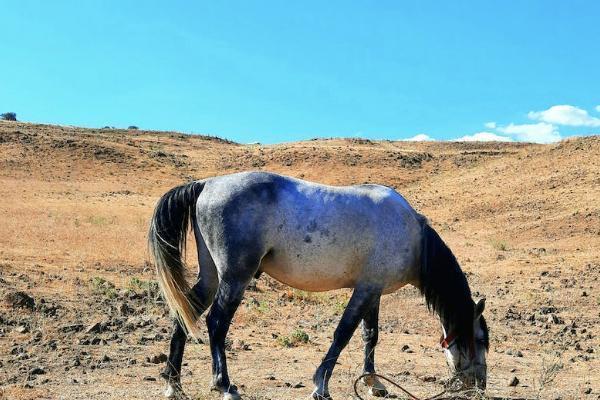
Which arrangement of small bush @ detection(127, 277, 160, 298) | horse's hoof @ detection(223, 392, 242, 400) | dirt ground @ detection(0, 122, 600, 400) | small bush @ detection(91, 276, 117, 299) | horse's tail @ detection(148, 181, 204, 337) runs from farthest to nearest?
small bush @ detection(127, 277, 160, 298)
small bush @ detection(91, 276, 117, 299)
dirt ground @ detection(0, 122, 600, 400)
horse's tail @ detection(148, 181, 204, 337)
horse's hoof @ detection(223, 392, 242, 400)

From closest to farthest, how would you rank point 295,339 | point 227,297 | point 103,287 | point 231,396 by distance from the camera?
point 231,396, point 227,297, point 295,339, point 103,287

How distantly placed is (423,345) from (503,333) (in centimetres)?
182

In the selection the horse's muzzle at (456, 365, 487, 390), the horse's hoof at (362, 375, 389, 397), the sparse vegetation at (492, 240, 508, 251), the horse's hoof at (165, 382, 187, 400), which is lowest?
the horse's hoof at (165, 382, 187, 400)

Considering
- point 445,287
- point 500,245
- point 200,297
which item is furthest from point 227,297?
point 500,245

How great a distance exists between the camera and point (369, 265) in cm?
546

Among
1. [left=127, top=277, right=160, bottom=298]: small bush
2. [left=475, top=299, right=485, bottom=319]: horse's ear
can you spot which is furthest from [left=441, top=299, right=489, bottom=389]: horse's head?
[left=127, top=277, right=160, bottom=298]: small bush

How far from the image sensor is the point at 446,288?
5695mm

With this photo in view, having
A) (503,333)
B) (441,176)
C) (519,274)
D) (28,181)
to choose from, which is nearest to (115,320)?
(503,333)

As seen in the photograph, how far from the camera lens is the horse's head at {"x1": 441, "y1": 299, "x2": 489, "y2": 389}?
18.1 feet

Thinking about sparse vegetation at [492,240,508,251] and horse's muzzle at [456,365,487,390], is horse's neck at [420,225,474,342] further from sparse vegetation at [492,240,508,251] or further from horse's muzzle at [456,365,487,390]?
sparse vegetation at [492,240,508,251]

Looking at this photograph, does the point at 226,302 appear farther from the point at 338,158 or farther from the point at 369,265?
the point at 338,158

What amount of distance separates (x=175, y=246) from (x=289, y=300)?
6.21 metres

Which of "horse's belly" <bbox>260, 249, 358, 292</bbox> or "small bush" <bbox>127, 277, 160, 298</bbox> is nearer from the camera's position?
"horse's belly" <bbox>260, 249, 358, 292</bbox>

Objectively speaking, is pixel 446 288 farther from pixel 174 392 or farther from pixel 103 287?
pixel 103 287
